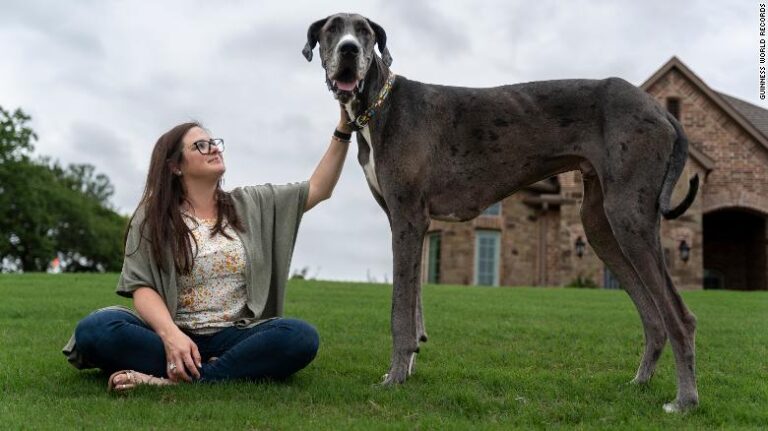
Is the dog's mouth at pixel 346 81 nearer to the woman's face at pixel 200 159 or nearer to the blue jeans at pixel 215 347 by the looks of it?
the woman's face at pixel 200 159

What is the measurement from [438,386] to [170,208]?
6.77 feet

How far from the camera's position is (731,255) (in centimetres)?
3134

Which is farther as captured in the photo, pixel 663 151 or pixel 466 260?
pixel 466 260

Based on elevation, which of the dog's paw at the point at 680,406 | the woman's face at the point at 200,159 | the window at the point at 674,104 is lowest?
the dog's paw at the point at 680,406

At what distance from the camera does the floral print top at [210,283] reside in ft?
16.7

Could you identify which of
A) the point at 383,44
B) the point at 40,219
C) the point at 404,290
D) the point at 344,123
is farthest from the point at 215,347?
the point at 40,219

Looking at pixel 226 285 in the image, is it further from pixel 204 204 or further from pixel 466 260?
pixel 466 260

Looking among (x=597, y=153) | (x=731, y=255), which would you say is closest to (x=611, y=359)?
(x=597, y=153)

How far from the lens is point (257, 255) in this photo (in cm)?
523

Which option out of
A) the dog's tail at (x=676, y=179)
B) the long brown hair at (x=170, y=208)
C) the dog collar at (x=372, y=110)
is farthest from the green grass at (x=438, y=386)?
the dog collar at (x=372, y=110)

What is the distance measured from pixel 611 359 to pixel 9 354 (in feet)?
15.6

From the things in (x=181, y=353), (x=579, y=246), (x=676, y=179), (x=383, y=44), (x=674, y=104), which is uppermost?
(x=674, y=104)

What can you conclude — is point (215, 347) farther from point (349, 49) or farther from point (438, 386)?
point (349, 49)

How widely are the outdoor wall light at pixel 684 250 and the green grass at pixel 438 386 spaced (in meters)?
17.1
